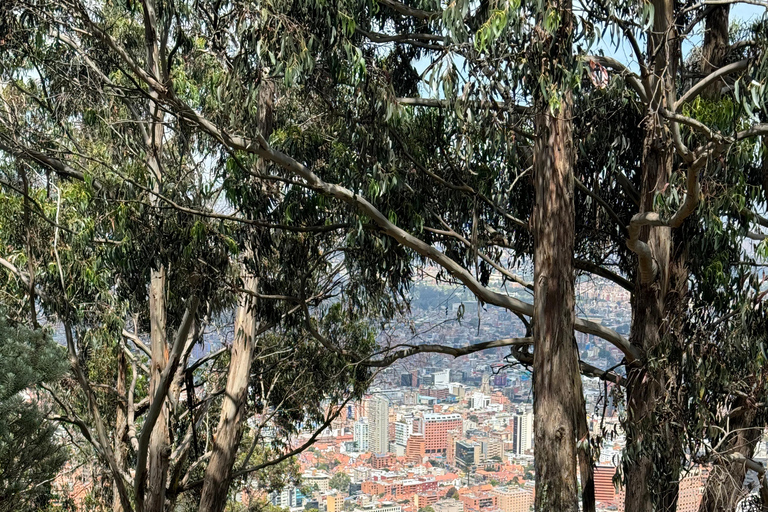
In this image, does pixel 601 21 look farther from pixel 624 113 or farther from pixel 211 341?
pixel 211 341

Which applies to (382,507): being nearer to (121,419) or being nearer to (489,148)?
(121,419)

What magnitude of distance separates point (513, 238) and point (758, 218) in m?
1.66

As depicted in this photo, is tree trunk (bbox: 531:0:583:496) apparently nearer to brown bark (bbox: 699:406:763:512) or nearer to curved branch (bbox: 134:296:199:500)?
brown bark (bbox: 699:406:763:512)

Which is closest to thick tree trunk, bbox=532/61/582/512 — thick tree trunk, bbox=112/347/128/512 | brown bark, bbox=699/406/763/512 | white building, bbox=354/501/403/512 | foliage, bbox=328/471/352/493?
brown bark, bbox=699/406/763/512

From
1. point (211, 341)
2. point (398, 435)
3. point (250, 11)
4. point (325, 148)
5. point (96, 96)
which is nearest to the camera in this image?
point (250, 11)

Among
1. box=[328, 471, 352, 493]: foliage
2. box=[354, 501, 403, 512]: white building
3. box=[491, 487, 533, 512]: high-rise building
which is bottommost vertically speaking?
box=[354, 501, 403, 512]: white building

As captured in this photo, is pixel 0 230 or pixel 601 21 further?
pixel 0 230

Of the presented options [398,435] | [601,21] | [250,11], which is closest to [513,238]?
[601,21]

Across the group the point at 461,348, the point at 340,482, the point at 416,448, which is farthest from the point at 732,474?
the point at 416,448

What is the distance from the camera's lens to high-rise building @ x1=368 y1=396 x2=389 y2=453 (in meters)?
26.9

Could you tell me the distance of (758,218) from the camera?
602cm

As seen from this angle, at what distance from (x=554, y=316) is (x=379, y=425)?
74.2 feet

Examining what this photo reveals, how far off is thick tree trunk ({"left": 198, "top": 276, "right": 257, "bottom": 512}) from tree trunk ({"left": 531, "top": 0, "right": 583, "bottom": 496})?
2736 millimetres

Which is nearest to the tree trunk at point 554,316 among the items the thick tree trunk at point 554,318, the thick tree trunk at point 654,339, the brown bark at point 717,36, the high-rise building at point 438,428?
the thick tree trunk at point 554,318
